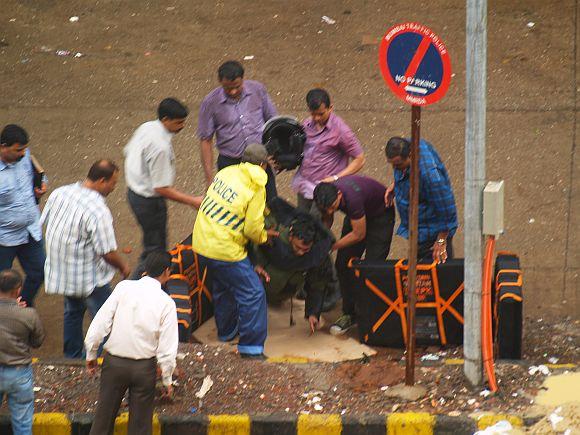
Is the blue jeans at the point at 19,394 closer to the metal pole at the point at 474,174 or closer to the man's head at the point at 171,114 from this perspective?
the man's head at the point at 171,114

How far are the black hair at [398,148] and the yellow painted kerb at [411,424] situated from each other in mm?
2000

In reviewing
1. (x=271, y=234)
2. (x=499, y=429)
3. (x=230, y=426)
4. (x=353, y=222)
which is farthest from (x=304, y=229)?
(x=499, y=429)

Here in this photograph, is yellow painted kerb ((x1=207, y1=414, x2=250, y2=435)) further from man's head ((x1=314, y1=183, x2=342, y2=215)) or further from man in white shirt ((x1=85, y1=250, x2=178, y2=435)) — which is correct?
man's head ((x1=314, y1=183, x2=342, y2=215))

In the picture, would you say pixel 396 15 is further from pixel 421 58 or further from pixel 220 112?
pixel 421 58

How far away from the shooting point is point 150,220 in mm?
9594

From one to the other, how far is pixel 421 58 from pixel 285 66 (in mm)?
5947

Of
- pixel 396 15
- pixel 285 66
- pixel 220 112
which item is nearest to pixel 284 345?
pixel 220 112

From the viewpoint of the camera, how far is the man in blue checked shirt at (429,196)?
29.0 ft

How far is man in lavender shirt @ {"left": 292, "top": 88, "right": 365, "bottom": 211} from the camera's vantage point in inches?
382

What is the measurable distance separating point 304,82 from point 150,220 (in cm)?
402

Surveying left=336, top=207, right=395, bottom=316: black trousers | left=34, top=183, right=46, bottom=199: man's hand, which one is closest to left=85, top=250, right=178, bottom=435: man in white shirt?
left=34, top=183, right=46, bottom=199: man's hand

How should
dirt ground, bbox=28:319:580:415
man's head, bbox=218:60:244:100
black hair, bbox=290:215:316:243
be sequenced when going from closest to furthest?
dirt ground, bbox=28:319:580:415, black hair, bbox=290:215:316:243, man's head, bbox=218:60:244:100

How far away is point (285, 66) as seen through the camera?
13.4 metres

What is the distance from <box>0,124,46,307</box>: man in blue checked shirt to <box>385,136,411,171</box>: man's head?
2.66m
